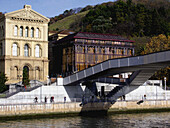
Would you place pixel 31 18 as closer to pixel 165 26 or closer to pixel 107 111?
pixel 107 111

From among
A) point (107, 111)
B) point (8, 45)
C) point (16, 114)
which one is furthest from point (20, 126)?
point (8, 45)

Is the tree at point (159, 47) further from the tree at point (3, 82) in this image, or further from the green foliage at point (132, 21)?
the green foliage at point (132, 21)

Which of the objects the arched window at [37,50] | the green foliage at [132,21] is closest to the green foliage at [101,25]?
the green foliage at [132,21]

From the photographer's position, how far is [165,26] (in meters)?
123

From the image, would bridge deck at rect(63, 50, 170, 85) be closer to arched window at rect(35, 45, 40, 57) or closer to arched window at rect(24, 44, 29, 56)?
arched window at rect(24, 44, 29, 56)

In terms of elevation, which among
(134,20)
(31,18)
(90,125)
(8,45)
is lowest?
(90,125)

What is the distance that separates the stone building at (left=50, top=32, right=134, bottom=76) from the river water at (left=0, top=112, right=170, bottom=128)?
35.7 m

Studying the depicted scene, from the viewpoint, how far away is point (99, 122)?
48.7m

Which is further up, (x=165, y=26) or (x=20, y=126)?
(x=165, y=26)

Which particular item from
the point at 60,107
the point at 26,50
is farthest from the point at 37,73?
the point at 60,107

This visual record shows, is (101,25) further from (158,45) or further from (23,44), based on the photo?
(23,44)

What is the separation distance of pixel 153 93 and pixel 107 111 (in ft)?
43.1

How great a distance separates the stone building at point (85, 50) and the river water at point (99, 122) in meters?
35.7

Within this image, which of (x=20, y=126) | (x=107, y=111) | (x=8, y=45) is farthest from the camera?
(x=8, y=45)
